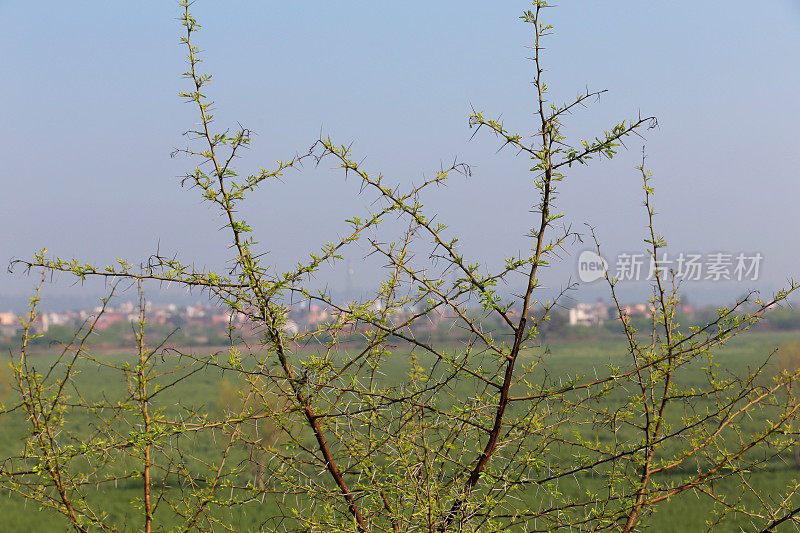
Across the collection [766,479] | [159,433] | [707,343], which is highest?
[707,343]

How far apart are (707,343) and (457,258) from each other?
102 cm

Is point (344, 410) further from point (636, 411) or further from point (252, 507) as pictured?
point (252, 507)

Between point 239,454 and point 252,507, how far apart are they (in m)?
3.39

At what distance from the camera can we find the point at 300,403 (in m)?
2.60

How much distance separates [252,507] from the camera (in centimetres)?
1295

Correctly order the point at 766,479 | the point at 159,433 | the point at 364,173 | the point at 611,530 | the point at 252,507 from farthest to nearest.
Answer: the point at 766,479
the point at 252,507
the point at 611,530
the point at 364,173
the point at 159,433

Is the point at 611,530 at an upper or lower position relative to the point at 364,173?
lower

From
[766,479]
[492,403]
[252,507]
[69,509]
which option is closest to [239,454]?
[252,507]

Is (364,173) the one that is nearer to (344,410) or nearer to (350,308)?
(350,308)

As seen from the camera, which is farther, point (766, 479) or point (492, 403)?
point (766, 479)

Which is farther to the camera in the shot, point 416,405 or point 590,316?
point 590,316

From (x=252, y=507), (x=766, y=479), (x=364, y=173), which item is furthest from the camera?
(x=766, y=479)

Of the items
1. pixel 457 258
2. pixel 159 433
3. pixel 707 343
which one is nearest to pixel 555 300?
→ pixel 457 258

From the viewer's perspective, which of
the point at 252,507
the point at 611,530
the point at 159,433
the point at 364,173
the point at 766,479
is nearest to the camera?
A: the point at 159,433
